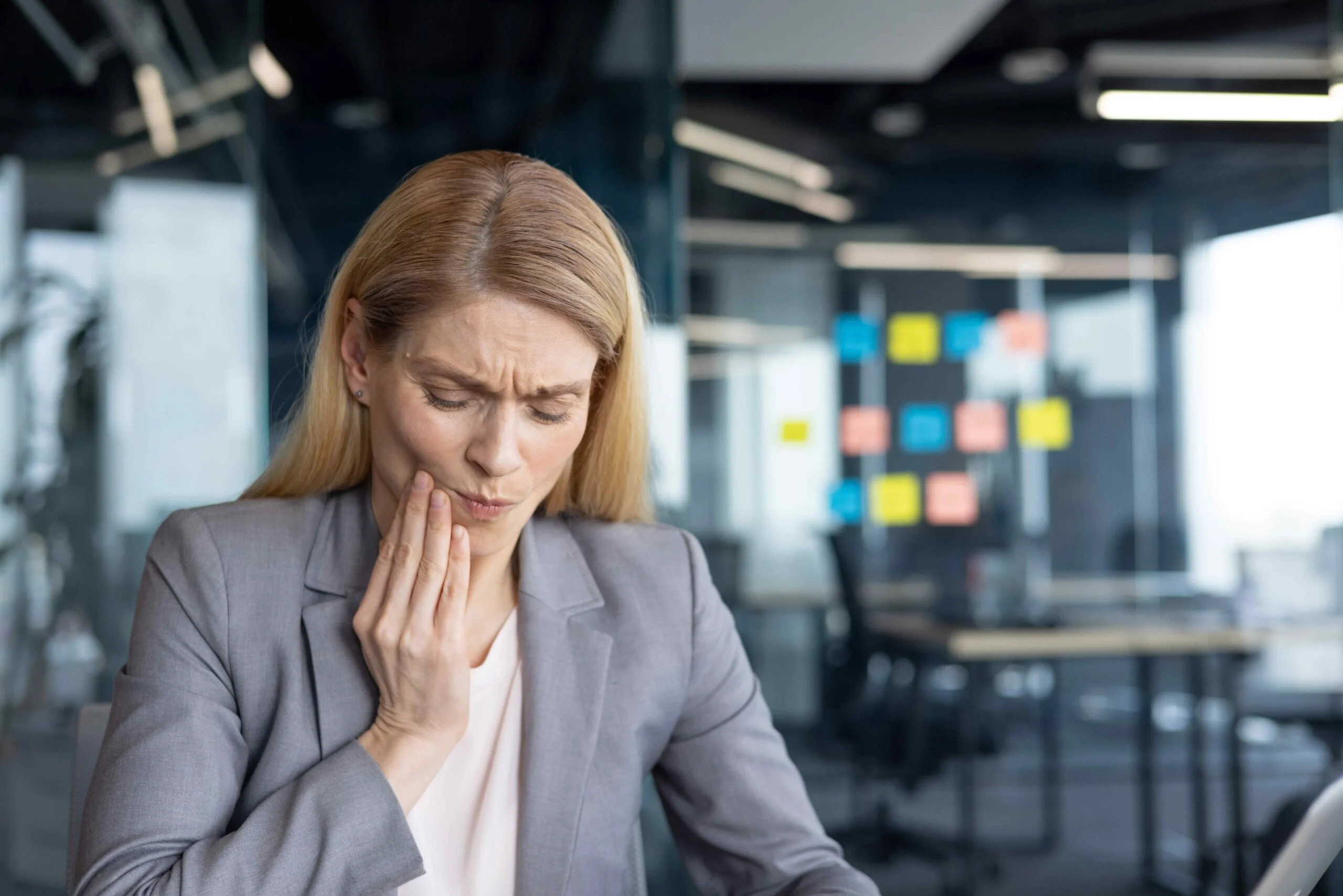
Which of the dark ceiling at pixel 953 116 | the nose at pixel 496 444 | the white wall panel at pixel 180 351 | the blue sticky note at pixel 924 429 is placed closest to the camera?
the nose at pixel 496 444

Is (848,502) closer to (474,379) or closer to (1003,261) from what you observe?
(1003,261)

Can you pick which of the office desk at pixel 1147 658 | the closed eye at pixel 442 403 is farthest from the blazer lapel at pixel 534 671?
the office desk at pixel 1147 658

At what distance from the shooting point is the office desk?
3922 millimetres

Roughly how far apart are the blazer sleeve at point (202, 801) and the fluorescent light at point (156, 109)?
2.26 meters

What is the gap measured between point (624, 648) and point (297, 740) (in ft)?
1.14

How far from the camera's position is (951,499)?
5.49 metres

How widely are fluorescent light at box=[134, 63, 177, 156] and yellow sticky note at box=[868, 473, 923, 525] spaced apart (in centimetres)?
341

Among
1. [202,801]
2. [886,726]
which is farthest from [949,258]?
[202,801]

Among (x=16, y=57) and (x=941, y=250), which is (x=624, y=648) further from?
(x=941, y=250)

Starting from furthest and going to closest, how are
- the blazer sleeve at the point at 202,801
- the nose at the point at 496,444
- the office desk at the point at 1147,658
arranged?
the office desk at the point at 1147,658
the nose at the point at 496,444
the blazer sleeve at the point at 202,801

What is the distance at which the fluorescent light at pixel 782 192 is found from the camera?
535 cm

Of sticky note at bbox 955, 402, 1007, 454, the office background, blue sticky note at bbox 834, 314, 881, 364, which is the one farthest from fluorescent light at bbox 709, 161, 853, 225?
sticky note at bbox 955, 402, 1007, 454

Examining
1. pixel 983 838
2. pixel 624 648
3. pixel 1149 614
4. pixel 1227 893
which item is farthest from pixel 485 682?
pixel 1149 614

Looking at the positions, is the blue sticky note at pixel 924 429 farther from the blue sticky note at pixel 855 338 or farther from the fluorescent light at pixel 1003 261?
the fluorescent light at pixel 1003 261
